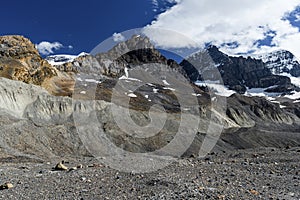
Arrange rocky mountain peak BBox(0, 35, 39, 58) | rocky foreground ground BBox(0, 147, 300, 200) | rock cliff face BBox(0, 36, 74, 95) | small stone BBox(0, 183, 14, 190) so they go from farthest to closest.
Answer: rocky mountain peak BBox(0, 35, 39, 58), rock cliff face BBox(0, 36, 74, 95), small stone BBox(0, 183, 14, 190), rocky foreground ground BBox(0, 147, 300, 200)

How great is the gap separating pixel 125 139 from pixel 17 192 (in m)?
41.6

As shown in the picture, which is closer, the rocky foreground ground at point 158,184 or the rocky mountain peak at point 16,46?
the rocky foreground ground at point 158,184

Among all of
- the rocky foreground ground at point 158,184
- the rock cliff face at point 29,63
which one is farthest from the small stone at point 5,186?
the rock cliff face at point 29,63

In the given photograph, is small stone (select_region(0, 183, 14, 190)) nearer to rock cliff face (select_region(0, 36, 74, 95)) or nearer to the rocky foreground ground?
the rocky foreground ground

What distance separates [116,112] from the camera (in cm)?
7188

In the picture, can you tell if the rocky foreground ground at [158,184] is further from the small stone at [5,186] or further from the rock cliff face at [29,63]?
the rock cliff face at [29,63]

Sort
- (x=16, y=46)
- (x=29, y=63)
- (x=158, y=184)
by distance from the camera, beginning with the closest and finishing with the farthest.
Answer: (x=158, y=184), (x=29, y=63), (x=16, y=46)

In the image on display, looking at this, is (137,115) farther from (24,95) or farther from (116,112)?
(24,95)

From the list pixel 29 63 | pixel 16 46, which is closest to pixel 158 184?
pixel 29 63

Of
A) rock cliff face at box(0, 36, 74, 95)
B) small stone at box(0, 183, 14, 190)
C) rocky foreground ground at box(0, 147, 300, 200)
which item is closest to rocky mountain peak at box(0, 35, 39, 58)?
rock cliff face at box(0, 36, 74, 95)

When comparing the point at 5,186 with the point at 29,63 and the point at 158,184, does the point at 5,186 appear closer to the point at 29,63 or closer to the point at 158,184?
the point at 158,184

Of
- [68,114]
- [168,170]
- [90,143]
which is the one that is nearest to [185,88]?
[68,114]

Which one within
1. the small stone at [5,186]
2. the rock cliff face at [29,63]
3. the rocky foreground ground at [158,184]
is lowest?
the rocky foreground ground at [158,184]

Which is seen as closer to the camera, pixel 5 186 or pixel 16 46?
pixel 5 186
